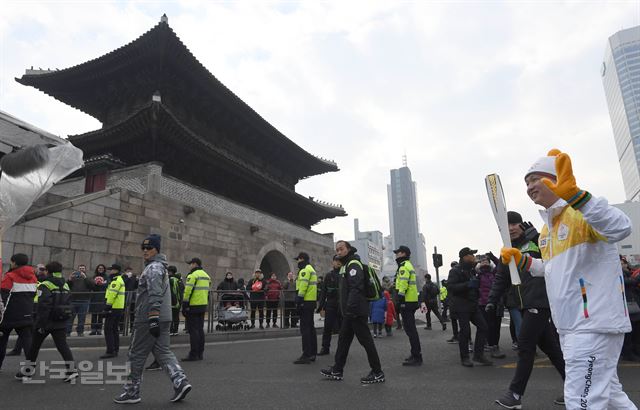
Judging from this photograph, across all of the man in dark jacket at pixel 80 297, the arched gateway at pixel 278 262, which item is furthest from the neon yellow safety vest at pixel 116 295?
the arched gateway at pixel 278 262

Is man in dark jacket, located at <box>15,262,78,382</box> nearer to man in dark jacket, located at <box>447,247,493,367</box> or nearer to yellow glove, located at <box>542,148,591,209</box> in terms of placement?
man in dark jacket, located at <box>447,247,493,367</box>

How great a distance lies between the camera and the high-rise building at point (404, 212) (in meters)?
128

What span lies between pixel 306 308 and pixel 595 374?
5107 mm

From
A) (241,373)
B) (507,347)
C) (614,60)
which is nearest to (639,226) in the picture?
(614,60)

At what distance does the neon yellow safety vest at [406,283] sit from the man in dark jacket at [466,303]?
0.95 metres

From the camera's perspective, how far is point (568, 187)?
6.58ft

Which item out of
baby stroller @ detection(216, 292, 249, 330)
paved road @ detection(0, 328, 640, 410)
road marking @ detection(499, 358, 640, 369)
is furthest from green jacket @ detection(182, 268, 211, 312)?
road marking @ detection(499, 358, 640, 369)

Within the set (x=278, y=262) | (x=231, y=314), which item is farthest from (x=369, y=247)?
(x=231, y=314)

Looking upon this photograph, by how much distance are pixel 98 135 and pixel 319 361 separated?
1376 cm

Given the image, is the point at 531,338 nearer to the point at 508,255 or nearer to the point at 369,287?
the point at 508,255

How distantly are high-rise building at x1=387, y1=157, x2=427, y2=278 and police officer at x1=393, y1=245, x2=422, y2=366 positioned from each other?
12027cm

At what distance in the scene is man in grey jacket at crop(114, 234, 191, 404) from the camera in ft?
12.8

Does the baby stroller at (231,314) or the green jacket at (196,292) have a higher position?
the green jacket at (196,292)

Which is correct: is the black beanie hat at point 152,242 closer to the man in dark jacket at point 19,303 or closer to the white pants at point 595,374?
the man in dark jacket at point 19,303
